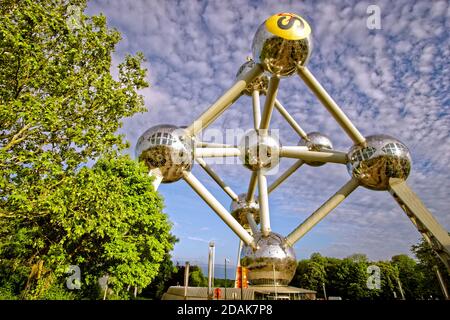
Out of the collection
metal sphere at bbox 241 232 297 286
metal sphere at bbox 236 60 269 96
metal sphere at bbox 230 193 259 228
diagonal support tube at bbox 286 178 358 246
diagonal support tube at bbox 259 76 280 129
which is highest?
metal sphere at bbox 236 60 269 96

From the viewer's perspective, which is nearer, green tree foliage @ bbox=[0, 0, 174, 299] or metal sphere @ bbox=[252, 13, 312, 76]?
green tree foliage @ bbox=[0, 0, 174, 299]

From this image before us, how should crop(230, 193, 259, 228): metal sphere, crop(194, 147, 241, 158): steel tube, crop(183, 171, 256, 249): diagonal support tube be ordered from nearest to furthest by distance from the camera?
crop(183, 171, 256, 249): diagonal support tube, crop(194, 147, 241, 158): steel tube, crop(230, 193, 259, 228): metal sphere

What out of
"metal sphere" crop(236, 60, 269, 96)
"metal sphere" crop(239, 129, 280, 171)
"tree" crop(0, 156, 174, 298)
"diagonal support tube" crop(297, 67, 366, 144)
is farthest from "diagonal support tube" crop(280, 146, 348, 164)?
"tree" crop(0, 156, 174, 298)

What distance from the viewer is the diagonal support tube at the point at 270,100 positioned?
1148 cm

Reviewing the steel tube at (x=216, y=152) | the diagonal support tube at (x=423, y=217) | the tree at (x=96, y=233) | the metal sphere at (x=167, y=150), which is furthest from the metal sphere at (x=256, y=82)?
the diagonal support tube at (x=423, y=217)

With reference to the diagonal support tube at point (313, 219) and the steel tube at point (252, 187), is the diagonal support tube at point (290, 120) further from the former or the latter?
the diagonal support tube at point (313, 219)

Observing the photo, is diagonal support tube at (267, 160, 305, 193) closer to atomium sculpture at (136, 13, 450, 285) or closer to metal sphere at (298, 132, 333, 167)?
metal sphere at (298, 132, 333, 167)

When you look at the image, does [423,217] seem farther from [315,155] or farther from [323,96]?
[323,96]

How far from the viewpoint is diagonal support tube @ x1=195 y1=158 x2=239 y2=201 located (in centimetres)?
1389

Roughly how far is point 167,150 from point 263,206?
4320mm

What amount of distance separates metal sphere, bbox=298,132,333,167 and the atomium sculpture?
2989 mm
